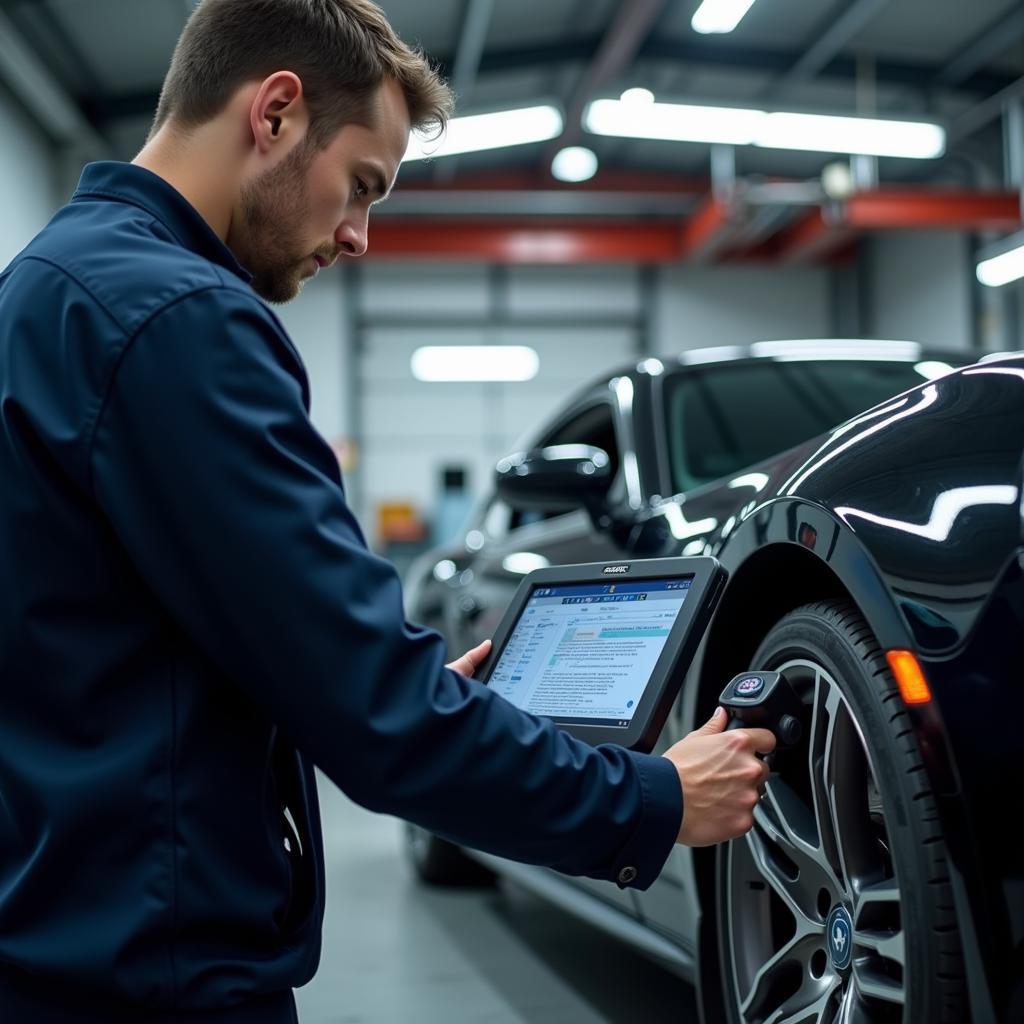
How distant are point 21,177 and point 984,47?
24.7 feet

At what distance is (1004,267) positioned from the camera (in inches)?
409

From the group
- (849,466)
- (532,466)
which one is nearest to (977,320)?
(532,466)

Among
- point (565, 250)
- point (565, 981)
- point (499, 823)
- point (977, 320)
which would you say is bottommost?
point (565, 981)

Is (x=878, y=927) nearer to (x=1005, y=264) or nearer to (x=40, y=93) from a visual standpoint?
(x=40, y=93)

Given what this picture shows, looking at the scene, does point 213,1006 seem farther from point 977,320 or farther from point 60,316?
point 977,320

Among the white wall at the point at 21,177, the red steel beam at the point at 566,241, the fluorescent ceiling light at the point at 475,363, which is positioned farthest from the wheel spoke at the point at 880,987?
the fluorescent ceiling light at the point at 475,363

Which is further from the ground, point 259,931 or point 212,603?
point 212,603

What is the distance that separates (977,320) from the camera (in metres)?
11.9

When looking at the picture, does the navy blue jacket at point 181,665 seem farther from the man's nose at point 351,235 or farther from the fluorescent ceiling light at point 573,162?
the fluorescent ceiling light at point 573,162

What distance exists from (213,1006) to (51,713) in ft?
0.94

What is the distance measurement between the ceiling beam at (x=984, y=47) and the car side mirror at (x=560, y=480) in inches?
336

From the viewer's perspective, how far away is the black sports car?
1265mm

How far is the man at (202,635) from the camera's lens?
39.3 inches

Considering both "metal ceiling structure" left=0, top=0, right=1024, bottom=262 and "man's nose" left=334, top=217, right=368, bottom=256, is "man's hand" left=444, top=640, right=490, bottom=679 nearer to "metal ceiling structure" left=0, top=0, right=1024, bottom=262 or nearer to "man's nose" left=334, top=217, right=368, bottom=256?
"man's nose" left=334, top=217, right=368, bottom=256
